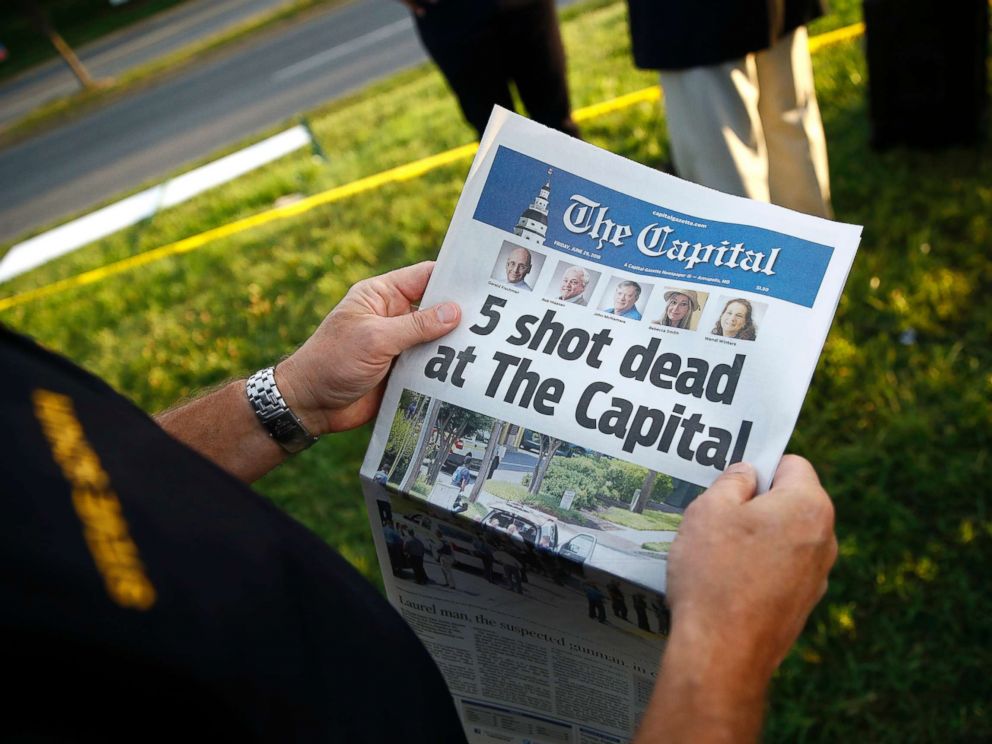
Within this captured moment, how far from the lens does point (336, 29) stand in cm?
1120

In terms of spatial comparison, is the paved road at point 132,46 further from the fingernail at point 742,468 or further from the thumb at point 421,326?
the fingernail at point 742,468

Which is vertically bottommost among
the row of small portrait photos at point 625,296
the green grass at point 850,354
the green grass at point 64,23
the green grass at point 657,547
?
Result: the green grass at point 850,354

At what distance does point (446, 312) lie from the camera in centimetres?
103

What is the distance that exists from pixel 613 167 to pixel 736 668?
639 mm

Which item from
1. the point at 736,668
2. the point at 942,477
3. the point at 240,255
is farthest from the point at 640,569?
the point at 240,255

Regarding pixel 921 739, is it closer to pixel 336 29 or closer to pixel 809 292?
pixel 809 292

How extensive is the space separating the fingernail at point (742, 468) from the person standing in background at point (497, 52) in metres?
2.19

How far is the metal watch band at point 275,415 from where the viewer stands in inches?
43.4

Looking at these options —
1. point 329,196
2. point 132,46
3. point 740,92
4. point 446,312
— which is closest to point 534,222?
point 446,312

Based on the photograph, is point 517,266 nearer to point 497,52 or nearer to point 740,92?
point 740,92

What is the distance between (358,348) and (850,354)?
1.54 metres

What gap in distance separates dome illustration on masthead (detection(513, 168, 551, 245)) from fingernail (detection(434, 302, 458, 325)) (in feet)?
0.44

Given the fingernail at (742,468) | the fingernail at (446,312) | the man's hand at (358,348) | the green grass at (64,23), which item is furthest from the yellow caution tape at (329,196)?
the green grass at (64,23)

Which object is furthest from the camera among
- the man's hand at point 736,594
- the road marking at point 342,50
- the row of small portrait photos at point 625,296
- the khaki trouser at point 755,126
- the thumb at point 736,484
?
the road marking at point 342,50
